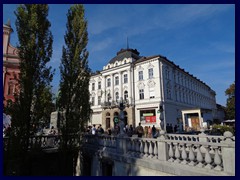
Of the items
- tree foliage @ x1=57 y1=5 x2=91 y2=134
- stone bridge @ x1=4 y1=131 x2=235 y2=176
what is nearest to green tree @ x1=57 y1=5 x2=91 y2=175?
tree foliage @ x1=57 y1=5 x2=91 y2=134

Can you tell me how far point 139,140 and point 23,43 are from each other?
537cm

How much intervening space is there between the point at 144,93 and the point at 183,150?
1830 centimetres

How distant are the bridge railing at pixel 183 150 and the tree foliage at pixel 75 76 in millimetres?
1573

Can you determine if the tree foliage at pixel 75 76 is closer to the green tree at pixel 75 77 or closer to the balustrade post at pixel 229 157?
the green tree at pixel 75 77

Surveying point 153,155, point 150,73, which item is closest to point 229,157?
point 153,155

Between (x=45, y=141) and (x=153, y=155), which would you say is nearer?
(x=153, y=155)

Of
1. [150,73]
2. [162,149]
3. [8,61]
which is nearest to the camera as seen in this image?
[162,149]

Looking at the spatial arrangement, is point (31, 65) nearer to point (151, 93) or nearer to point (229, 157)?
point (229, 157)

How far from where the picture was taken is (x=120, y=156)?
588 cm

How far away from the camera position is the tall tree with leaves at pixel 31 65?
6.31 meters

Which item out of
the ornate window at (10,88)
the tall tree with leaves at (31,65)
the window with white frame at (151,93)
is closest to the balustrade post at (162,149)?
the tall tree with leaves at (31,65)

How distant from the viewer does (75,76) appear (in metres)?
7.82

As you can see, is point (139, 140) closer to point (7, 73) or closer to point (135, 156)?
point (135, 156)
